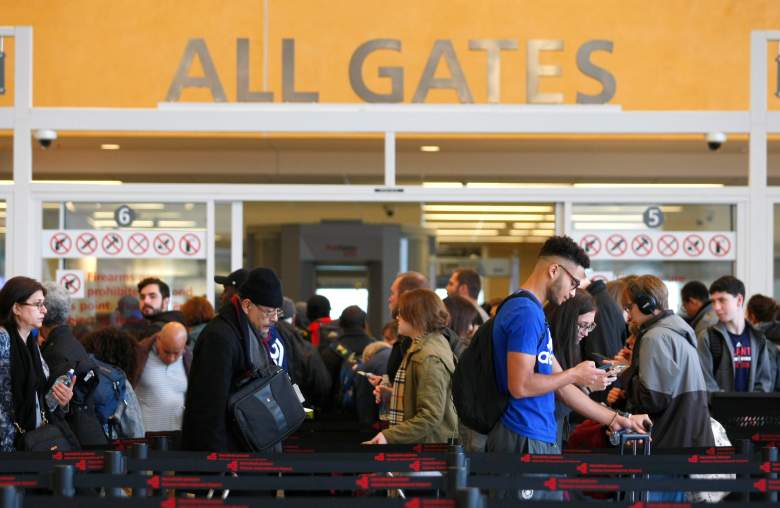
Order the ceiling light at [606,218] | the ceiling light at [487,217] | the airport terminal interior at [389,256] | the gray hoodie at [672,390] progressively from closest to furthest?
the airport terminal interior at [389,256], the gray hoodie at [672,390], the ceiling light at [606,218], the ceiling light at [487,217]

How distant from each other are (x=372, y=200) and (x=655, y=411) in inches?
190

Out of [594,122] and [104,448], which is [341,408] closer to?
[104,448]

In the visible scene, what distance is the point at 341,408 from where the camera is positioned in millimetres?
8242

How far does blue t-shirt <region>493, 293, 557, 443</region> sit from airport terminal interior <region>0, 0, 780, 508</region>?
1 cm

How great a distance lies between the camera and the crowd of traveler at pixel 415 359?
4793 millimetres

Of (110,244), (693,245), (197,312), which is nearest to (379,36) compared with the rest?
(110,244)

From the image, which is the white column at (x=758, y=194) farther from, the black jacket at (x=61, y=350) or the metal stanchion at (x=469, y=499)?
the metal stanchion at (x=469, y=499)

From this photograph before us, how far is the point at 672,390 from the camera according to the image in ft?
19.9

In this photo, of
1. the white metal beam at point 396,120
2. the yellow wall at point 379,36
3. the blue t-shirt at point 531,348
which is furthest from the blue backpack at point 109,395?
the yellow wall at point 379,36

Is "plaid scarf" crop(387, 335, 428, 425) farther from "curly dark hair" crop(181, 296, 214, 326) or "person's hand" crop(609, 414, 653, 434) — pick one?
"curly dark hair" crop(181, 296, 214, 326)

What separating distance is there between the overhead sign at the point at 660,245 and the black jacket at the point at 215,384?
6.19 meters

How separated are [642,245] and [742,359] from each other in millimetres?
2888

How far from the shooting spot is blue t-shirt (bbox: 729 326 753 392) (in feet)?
25.7

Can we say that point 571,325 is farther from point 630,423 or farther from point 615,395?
point 630,423
